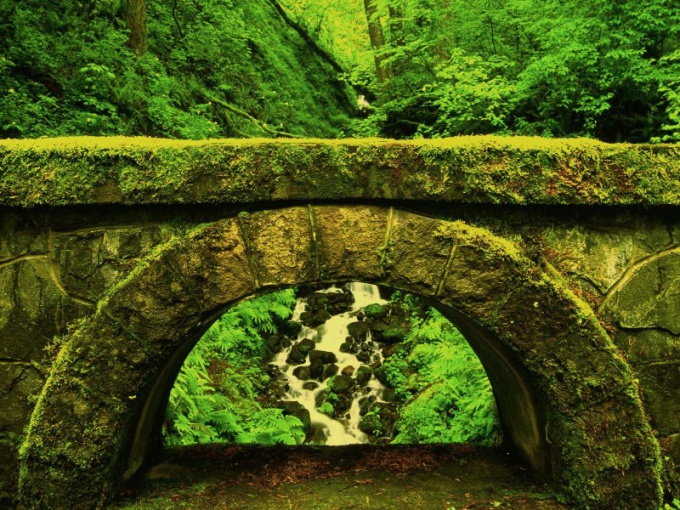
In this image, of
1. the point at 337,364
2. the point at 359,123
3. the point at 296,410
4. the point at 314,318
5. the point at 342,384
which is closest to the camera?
the point at 296,410

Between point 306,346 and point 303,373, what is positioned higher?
point 306,346

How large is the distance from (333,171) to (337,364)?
7514 millimetres

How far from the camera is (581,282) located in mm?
3016

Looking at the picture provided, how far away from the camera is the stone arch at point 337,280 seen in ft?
9.23

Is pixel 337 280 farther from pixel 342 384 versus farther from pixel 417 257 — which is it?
pixel 342 384

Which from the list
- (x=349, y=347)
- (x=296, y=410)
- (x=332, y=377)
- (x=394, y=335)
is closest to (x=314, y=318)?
(x=349, y=347)

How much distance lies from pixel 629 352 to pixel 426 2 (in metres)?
10.4

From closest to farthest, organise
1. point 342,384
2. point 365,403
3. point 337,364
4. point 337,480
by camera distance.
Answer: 1. point 337,480
2. point 365,403
3. point 342,384
4. point 337,364

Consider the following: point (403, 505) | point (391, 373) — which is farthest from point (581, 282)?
point (391, 373)

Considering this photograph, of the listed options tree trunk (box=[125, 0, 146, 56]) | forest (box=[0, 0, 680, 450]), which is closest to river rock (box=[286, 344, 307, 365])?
forest (box=[0, 0, 680, 450])

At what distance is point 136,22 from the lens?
30.7ft

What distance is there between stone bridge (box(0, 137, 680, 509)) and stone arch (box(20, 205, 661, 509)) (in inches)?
0.4

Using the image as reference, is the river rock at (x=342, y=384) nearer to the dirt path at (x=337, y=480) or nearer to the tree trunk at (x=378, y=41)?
the dirt path at (x=337, y=480)

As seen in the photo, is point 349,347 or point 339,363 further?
point 349,347
